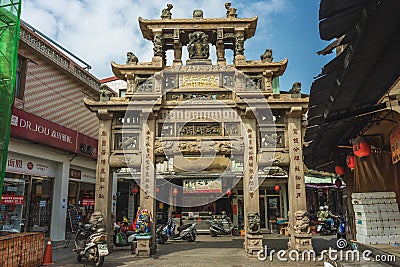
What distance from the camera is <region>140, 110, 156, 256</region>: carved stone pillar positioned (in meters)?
10.4

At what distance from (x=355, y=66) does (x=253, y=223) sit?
6565 mm

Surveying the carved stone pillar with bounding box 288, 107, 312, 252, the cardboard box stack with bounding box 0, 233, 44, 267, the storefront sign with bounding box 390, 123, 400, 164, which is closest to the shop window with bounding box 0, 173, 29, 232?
the cardboard box stack with bounding box 0, 233, 44, 267

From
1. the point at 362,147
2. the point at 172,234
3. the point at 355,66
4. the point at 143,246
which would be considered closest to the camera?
the point at 355,66

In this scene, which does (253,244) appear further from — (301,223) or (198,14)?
(198,14)

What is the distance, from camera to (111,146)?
11.0 metres

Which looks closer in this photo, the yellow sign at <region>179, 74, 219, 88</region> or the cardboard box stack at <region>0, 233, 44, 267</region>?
the cardboard box stack at <region>0, 233, 44, 267</region>

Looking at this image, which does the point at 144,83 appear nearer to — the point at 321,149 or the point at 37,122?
the point at 37,122

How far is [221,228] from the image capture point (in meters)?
17.3

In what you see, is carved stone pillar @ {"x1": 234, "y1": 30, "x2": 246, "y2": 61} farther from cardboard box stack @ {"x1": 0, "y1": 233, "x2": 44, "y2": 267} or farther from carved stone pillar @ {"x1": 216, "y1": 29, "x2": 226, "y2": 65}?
cardboard box stack @ {"x1": 0, "y1": 233, "x2": 44, "y2": 267}

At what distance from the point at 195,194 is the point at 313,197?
28.1 ft

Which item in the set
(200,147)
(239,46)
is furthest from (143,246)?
(239,46)

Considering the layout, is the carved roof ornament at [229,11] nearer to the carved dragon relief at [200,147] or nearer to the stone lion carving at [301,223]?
the carved dragon relief at [200,147]

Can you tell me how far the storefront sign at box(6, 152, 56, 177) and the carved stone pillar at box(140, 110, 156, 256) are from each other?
15.3 feet

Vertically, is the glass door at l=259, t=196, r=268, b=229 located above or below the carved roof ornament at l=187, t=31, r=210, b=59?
below
